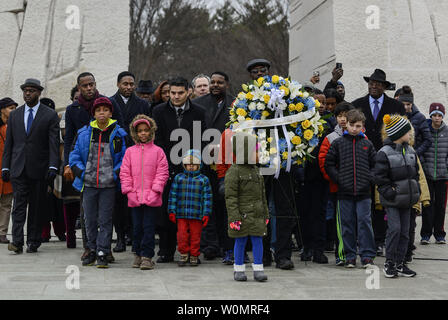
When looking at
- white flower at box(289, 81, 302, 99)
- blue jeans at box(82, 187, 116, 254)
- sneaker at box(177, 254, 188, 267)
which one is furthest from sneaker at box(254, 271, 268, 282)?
white flower at box(289, 81, 302, 99)

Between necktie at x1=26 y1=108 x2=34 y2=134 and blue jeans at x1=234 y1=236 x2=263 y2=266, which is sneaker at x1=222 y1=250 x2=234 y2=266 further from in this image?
necktie at x1=26 y1=108 x2=34 y2=134

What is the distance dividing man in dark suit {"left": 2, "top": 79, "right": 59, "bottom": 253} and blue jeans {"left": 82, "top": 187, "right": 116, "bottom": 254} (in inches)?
43.3

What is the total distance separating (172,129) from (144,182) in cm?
78

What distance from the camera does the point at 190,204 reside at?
7406 millimetres

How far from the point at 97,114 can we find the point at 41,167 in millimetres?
1432

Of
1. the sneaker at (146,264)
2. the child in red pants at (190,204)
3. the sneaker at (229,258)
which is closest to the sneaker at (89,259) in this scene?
the sneaker at (146,264)

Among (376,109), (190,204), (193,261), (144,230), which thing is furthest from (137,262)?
(376,109)

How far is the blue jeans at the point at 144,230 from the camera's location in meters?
7.24

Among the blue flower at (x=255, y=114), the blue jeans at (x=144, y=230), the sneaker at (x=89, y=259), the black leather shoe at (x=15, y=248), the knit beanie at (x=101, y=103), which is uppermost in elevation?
the knit beanie at (x=101, y=103)

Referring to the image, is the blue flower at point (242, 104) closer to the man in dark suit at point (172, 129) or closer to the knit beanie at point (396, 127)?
the man in dark suit at point (172, 129)

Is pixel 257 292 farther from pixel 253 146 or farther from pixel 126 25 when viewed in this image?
pixel 126 25

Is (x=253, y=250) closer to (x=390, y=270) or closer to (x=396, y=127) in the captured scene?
(x=390, y=270)

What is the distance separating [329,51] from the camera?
11586mm

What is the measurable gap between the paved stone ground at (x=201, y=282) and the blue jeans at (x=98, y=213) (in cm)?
32
